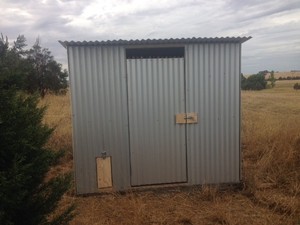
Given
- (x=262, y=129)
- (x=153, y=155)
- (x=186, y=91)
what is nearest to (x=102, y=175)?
(x=153, y=155)

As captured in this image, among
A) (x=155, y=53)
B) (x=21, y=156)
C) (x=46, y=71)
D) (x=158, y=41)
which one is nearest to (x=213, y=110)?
(x=155, y=53)

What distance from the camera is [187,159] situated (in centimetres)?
679

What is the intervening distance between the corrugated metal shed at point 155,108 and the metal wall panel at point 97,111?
0.02m

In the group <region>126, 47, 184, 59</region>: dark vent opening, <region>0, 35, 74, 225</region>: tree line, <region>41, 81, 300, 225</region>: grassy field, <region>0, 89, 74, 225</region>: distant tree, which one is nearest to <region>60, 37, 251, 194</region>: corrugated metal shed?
<region>126, 47, 184, 59</region>: dark vent opening

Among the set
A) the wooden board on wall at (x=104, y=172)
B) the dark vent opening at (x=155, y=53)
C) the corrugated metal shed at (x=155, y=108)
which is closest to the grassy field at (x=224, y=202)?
the wooden board on wall at (x=104, y=172)

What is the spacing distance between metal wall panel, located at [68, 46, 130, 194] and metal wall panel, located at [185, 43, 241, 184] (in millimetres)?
1350

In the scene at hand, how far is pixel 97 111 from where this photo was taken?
21.0 ft

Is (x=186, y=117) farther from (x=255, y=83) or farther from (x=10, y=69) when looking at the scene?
(x=255, y=83)

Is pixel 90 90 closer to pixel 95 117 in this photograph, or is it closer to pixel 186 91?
pixel 95 117

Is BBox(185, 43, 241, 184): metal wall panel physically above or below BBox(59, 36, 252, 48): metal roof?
below

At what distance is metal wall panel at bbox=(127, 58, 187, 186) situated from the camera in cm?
647

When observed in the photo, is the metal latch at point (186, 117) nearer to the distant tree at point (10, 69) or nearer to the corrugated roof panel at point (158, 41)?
the corrugated roof panel at point (158, 41)

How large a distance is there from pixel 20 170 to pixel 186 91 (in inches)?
157

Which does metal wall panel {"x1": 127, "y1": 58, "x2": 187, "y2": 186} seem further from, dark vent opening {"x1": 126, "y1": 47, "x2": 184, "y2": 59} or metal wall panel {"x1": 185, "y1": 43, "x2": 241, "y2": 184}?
dark vent opening {"x1": 126, "y1": 47, "x2": 184, "y2": 59}
